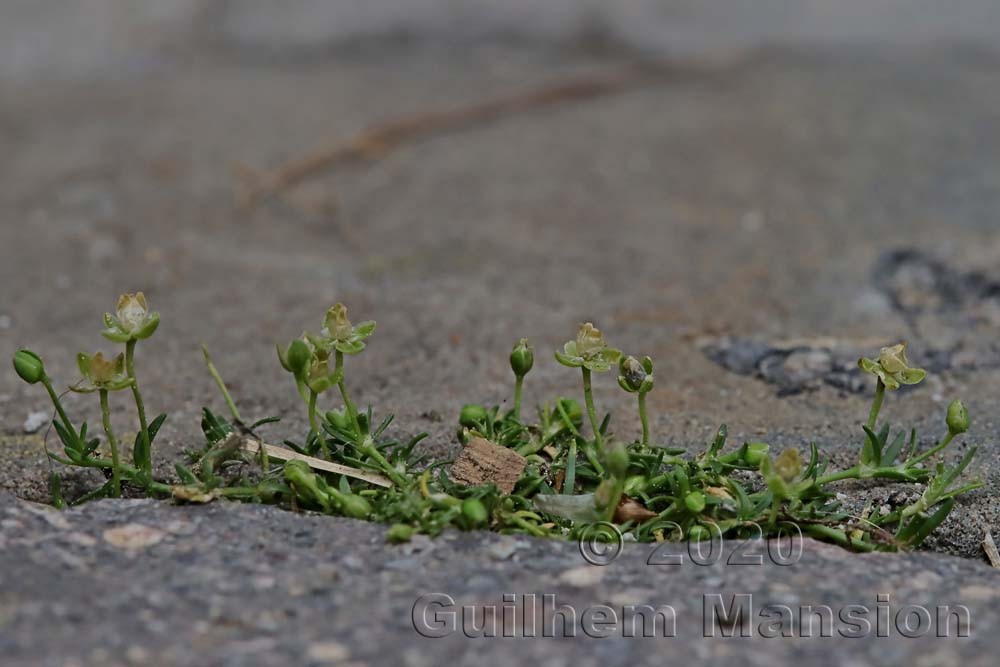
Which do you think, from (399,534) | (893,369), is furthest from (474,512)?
(893,369)

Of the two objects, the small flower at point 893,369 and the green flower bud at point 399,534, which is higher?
the small flower at point 893,369

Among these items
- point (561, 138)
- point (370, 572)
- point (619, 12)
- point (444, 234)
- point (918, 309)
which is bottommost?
point (370, 572)

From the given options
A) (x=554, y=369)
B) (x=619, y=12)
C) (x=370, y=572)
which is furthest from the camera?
(x=619, y=12)

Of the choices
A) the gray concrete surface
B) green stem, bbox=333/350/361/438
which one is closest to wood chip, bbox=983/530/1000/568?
the gray concrete surface

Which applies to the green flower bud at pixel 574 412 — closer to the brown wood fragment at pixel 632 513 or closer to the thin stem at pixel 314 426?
the brown wood fragment at pixel 632 513

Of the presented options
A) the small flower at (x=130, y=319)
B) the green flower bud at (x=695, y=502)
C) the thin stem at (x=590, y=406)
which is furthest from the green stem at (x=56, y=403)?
the green flower bud at (x=695, y=502)

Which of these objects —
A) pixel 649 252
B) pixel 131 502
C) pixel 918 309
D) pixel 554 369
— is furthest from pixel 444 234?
pixel 131 502

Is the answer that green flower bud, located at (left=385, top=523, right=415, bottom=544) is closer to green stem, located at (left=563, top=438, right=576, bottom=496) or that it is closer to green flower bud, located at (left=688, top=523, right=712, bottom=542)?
green stem, located at (left=563, top=438, right=576, bottom=496)

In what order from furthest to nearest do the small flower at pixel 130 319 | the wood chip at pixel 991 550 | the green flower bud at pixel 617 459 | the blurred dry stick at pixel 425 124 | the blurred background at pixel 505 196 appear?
the blurred dry stick at pixel 425 124 < the blurred background at pixel 505 196 < the wood chip at pixel 991 550 < the small flower at pixel 130 319 < the green flower bud at pixel 617 459

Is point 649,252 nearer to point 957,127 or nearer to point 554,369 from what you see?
point 554,369
